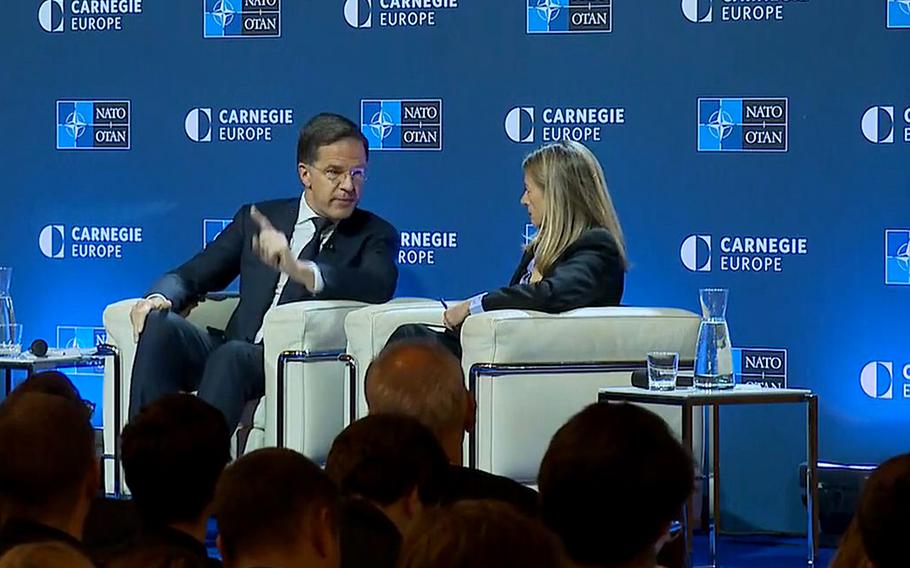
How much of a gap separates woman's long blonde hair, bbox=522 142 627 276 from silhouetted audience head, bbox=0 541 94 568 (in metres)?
3.97

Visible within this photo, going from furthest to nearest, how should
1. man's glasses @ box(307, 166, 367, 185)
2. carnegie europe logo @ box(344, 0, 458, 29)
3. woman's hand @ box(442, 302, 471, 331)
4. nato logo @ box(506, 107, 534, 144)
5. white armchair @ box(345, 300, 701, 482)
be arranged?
1. carnegie europe logo @ box(344, 0, 458, 29)
2. nato logo @ box(506, 107, 534, 144)
3. man's glasses @ box(307, 166, 367, 185)
4. woman's hand @ box(442, 302, 471, 331)
5. white armchair @ box(345, 300, 701, 482)

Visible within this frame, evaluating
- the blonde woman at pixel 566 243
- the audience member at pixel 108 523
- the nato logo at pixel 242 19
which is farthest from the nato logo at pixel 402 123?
the audience member at pixel 108 523

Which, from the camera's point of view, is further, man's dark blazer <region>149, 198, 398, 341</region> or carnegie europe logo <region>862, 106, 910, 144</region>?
man's dark blazer <region>149, 198, 398, 341</region>

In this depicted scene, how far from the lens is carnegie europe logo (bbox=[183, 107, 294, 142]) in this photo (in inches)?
260

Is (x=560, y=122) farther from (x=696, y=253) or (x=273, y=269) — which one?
(x=273, y=269)

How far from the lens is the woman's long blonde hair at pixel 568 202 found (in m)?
5.52

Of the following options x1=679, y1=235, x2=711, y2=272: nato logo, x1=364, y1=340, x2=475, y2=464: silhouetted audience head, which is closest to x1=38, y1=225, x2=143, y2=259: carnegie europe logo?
x1=679, y1=235, x2=711, y2=272: nato logo

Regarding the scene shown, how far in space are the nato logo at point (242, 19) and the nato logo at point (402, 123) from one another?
0.52 m

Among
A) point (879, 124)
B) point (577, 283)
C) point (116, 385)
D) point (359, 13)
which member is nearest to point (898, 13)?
point (879, 124)

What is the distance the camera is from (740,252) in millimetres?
5945

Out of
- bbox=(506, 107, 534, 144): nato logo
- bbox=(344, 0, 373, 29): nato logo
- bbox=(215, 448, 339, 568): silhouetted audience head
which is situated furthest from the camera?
bbox=(344, 0, 373, 29): nato logo

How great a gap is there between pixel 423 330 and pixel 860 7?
1.97 metres

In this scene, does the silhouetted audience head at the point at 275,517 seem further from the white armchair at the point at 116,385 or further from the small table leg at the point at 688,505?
the white armchair at the point at 116,385

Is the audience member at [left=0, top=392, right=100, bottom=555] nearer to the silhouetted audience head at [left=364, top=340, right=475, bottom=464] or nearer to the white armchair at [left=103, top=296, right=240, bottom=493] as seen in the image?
the silhouetted audience head at [left=364, top=340, right=475, bottom=464]
